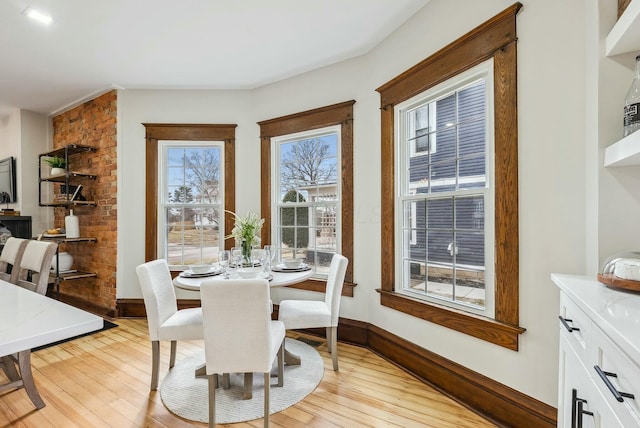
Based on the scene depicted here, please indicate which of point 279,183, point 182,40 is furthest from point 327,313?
point 182,40

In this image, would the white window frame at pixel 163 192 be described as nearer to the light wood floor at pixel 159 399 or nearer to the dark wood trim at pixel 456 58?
the light wood floor at pixel 159 399

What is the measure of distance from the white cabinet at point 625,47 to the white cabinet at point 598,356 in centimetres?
52

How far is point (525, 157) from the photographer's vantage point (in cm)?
172

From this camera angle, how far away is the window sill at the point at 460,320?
1.76 m

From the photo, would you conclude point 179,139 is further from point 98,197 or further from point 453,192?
point 453,192

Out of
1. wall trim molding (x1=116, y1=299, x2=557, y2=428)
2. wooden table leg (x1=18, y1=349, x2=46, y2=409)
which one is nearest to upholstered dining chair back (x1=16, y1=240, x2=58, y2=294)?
wooden table leg (x1=18, y1=349, x2=46, y2=409)

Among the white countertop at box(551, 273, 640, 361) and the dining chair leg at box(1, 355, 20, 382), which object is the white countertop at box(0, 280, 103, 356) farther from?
the white countertop at box(551, 273, 640, 361)

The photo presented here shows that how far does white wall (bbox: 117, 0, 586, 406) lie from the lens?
157 centimetres

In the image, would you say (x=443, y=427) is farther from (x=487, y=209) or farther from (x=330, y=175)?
(x=330, y=175)

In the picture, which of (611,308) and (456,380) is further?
(456,380)

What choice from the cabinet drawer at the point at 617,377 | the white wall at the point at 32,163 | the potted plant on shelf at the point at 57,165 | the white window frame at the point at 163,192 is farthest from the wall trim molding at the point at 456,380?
the white wall at the point at 32,163

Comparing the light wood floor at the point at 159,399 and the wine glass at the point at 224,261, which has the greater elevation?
the wine glass at the point at 224,261

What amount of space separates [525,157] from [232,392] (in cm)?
243

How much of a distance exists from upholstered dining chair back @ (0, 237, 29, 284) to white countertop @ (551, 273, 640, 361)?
127 inches
